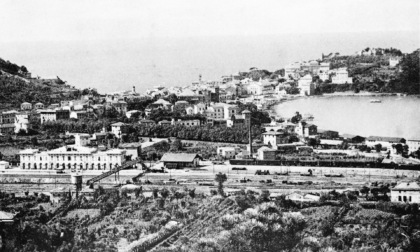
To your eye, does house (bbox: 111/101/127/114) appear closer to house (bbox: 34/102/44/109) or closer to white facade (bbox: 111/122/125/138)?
house (bbox: 34/102/44/109)

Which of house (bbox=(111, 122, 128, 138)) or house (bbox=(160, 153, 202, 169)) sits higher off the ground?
house (bbox=(111, 122, 128, 138))

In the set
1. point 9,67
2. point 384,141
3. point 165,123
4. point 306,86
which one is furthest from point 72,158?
point 306,86

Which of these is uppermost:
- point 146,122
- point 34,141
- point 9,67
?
point 9,67

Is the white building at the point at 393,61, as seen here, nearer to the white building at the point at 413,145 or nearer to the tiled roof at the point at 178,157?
the white building at the point at 413,145

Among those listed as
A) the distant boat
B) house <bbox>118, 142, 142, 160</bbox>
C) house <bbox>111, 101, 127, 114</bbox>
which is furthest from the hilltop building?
the distant boat

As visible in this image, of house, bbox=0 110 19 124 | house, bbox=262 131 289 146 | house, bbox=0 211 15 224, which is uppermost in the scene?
house, bbox=0 110 19 124

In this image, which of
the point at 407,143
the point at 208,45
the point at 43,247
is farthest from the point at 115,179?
the point at 208,45

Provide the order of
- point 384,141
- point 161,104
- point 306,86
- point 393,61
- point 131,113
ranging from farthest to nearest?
point 393,61, point 306,86, point 161,104, point 131,113, point 384,141

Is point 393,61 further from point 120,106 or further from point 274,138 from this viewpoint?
point 274,138

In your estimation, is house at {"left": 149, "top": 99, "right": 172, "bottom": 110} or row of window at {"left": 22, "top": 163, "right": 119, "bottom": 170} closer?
row of window at {"left": 22, "top": 163, "right": 119, "bottom": 170}
